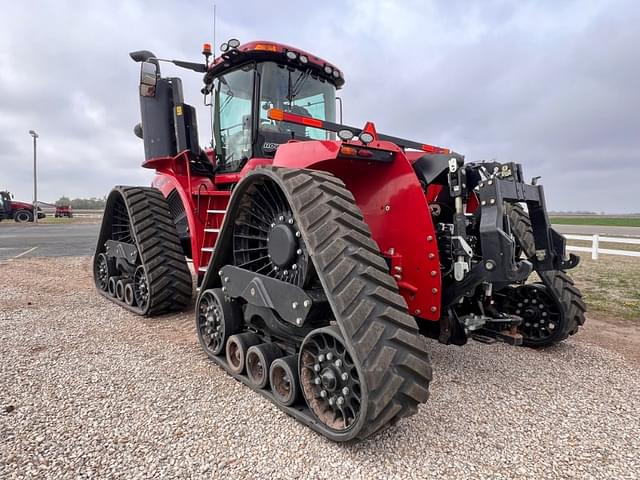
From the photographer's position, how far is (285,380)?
2.73m

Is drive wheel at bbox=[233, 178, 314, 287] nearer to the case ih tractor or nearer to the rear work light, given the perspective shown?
the case ih tractor

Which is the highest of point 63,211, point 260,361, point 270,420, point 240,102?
point 240,102

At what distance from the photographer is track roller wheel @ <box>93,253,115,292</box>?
6.10m

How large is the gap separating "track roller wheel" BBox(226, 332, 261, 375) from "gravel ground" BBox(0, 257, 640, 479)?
0.39 feet

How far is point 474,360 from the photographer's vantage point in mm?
3770

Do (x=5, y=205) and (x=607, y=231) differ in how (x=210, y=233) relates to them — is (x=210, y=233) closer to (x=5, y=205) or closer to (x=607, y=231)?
(x=607, y=231)

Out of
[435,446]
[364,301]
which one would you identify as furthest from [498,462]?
[364,301]

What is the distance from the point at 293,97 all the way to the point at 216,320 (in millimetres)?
2546

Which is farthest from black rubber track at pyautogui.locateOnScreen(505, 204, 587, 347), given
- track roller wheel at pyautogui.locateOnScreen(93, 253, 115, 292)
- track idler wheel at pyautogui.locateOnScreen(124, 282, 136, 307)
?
track roller wheel at pyautogui.locateOnScreen(93, 253, 115, 292)

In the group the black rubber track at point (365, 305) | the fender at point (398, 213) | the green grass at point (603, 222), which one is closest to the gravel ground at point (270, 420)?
the black rubber track at point (365, 305)

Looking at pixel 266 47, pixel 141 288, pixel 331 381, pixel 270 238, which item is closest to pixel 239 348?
pixel 270 238

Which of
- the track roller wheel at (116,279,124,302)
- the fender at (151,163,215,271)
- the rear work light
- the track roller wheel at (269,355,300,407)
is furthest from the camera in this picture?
the track roller wheel at (116,279,124,302)

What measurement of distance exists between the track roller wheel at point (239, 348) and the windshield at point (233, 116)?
6.77 ft

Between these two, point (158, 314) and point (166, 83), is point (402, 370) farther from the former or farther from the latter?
point (166, 83)
